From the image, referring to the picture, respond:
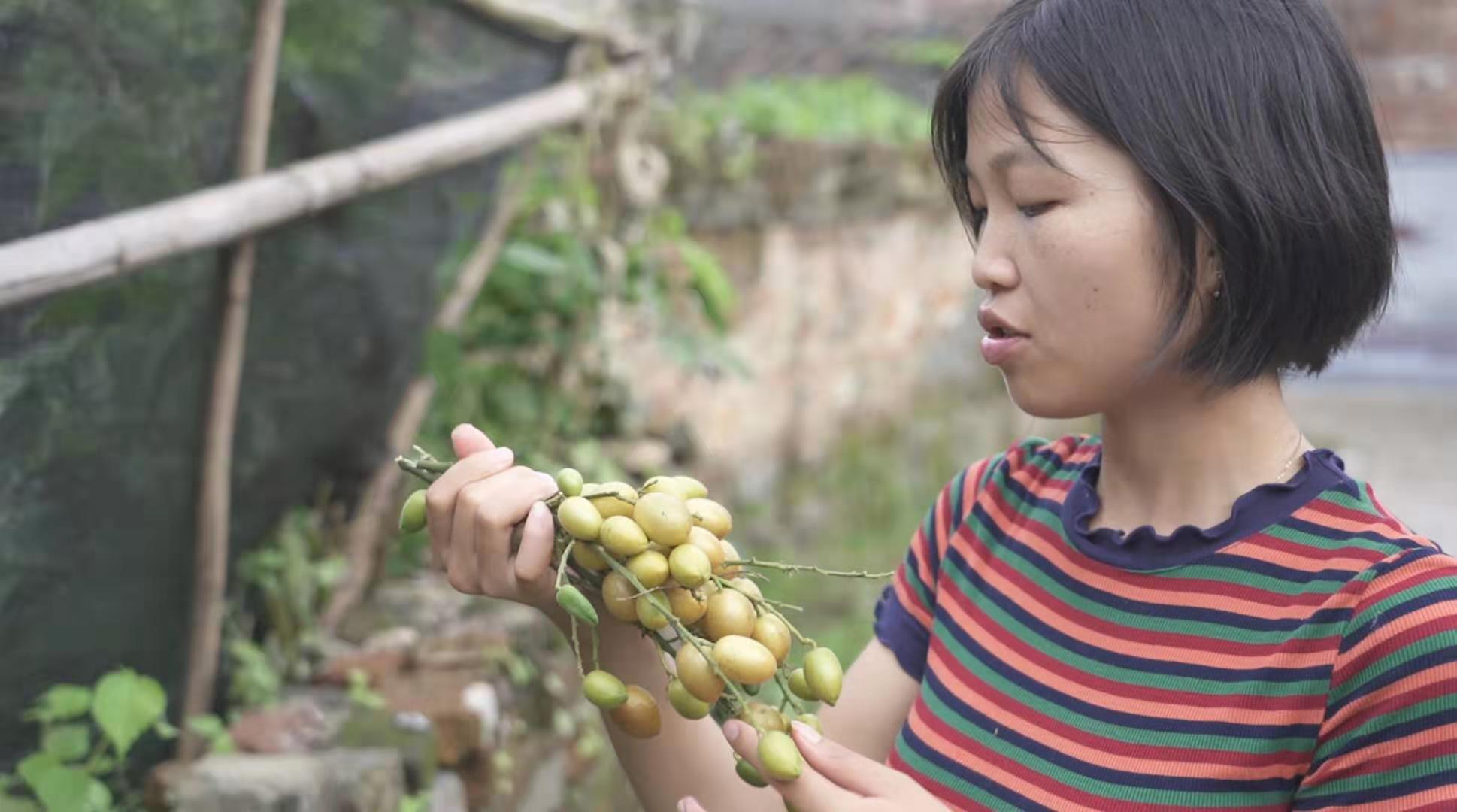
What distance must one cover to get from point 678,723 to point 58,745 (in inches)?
34.4

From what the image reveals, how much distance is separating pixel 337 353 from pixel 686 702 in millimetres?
1693

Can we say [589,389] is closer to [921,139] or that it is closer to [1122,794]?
[1122,794]

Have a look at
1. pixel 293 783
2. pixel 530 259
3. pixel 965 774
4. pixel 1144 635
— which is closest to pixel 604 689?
pixel 965 774

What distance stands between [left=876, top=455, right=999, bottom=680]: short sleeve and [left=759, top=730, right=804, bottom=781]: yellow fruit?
0.39 meters

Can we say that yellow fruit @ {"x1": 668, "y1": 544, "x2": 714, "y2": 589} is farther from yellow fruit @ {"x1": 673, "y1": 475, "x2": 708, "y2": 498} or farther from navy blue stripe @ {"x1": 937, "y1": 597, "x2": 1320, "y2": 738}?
navy blue stripe @ {"x1": 937, "y1": 597, "x2": 1320, "y2": 738}

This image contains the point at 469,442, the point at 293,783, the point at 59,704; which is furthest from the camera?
the point at 293,783

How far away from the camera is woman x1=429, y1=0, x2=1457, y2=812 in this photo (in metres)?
1.21

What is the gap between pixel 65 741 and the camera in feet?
6.13

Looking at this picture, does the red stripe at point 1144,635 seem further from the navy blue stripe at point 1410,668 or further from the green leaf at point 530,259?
the green leaf at point 530,259

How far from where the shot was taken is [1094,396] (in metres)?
1.34

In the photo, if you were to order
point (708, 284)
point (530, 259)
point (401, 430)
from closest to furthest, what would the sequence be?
point (401, 430) < point (530, 259) < point (708, 284)

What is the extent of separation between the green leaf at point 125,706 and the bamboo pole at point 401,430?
790 mm

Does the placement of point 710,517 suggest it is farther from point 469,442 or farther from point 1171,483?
point 1171,483

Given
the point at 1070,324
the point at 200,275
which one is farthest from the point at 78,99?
the point at 1070,324
